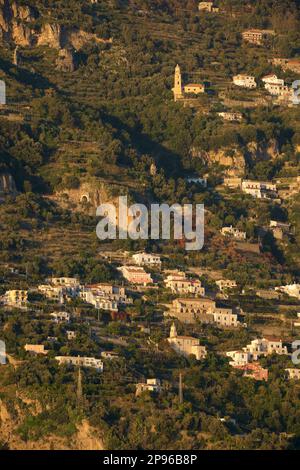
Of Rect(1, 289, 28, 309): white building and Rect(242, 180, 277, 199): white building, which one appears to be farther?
Rect(242, 180, 277, 199): white building

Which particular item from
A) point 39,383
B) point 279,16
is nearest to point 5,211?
point 39,383

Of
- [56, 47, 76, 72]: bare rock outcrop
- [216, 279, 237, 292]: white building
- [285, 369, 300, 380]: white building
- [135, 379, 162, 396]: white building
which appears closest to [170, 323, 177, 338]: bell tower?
[285, 369, 300, 380]: white building

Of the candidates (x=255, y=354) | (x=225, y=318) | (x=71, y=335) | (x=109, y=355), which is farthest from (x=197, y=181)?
(x=109, y=355)

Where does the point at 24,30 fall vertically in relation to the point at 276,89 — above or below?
above

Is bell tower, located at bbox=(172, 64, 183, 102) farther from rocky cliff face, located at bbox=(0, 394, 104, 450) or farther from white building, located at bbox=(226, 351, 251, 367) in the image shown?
rocky cliff face, located at bbox=(0, 394, 104, 450)

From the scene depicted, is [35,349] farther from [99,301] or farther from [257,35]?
[257,35]

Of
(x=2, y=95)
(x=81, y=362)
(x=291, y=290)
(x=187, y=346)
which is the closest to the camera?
(x=81, y=362)
